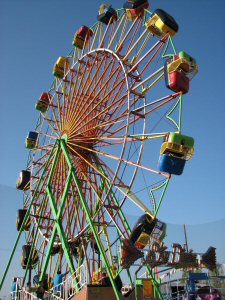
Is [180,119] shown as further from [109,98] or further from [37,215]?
[37,215]

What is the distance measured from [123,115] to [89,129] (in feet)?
5.36

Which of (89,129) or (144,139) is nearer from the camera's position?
(144,139)

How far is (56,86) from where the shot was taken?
20125 mm

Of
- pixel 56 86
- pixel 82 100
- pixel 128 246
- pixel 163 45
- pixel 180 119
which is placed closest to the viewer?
pixel 128 246

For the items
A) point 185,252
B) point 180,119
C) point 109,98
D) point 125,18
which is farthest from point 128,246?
point 125,18

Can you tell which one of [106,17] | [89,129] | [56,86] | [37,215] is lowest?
[37,215]

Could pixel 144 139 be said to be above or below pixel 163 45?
below

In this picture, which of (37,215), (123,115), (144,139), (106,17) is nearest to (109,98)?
(123,115)

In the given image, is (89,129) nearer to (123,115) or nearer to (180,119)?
(123,115)

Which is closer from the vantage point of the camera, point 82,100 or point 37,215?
point 82,100

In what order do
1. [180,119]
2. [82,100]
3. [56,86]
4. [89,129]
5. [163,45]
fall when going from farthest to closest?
[56,86] → [82,100] → [89,129] → [163,45] → [180,119]

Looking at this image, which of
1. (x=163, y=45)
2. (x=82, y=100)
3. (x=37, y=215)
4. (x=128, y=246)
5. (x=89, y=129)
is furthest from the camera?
(x=37, y=215)

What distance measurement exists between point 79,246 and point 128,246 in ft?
22.6

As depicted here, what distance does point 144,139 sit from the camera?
1442 centimetres
